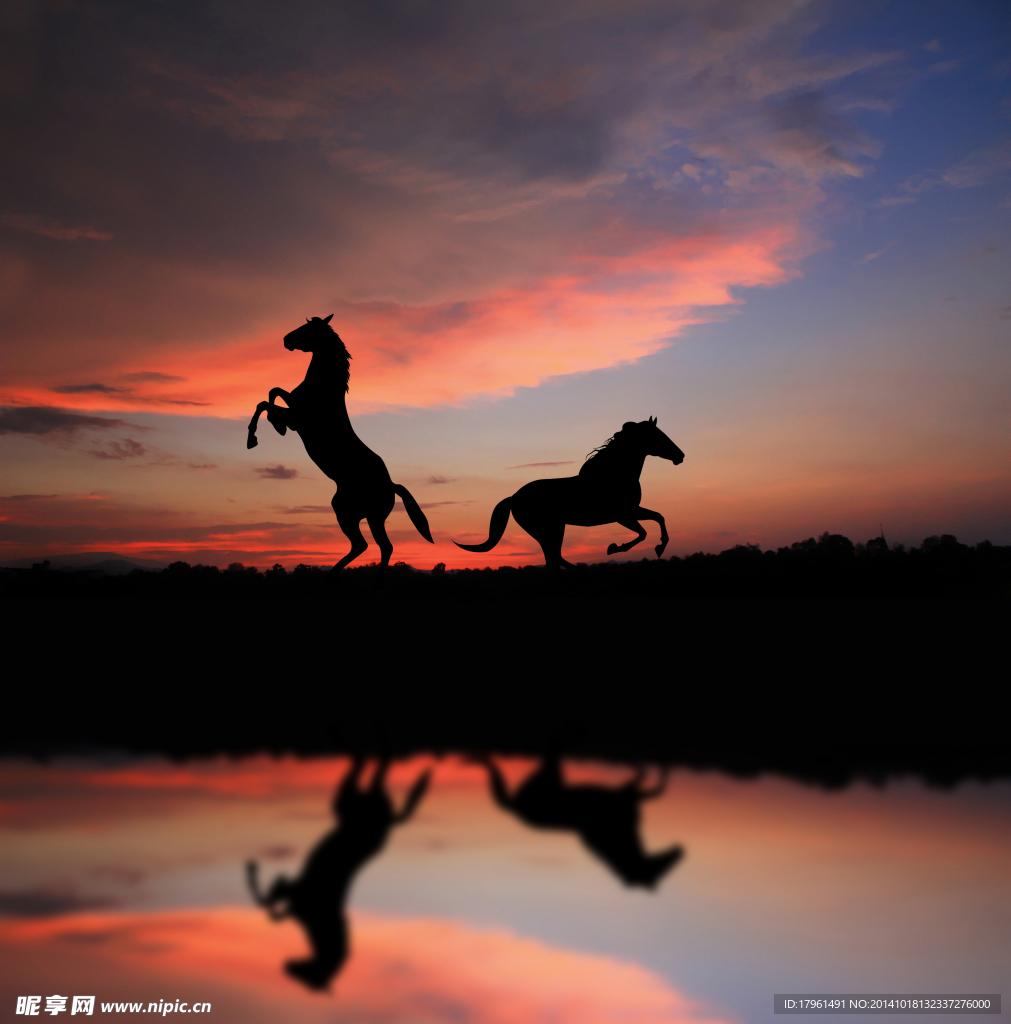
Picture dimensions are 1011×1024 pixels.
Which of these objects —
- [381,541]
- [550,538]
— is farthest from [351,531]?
[550,538]

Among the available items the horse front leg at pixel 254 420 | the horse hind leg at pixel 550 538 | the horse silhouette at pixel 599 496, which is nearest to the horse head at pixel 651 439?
the horse silhouette at pixel 599 496

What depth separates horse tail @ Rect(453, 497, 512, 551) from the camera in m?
11.4

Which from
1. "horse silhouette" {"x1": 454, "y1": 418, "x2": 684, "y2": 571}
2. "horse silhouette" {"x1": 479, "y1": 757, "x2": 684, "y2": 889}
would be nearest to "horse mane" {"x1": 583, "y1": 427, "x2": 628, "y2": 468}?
"horse silhouette" {"x1": 454, "y1": 418, "x2": 684, "y2": 571}

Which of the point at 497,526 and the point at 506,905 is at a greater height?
the point at 497,526

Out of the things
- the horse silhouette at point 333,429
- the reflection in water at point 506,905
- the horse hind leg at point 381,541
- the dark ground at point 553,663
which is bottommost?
the reflection in water at point 506,905

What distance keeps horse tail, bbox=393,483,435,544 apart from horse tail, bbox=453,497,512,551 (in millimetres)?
496

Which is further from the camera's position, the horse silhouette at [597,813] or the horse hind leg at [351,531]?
the horse hind leg at [351,531]

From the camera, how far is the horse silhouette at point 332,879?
7.46 feet

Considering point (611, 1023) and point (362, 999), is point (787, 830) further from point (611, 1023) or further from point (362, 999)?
point (362, 999)

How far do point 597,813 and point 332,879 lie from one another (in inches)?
52.4

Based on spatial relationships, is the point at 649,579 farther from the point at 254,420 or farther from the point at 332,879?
the point at 332,879

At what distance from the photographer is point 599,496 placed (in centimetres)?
1088

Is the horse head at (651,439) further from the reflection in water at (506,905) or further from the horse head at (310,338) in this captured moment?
the reflection in water at (506,905)

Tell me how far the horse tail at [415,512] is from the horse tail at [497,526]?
0.50 meters
